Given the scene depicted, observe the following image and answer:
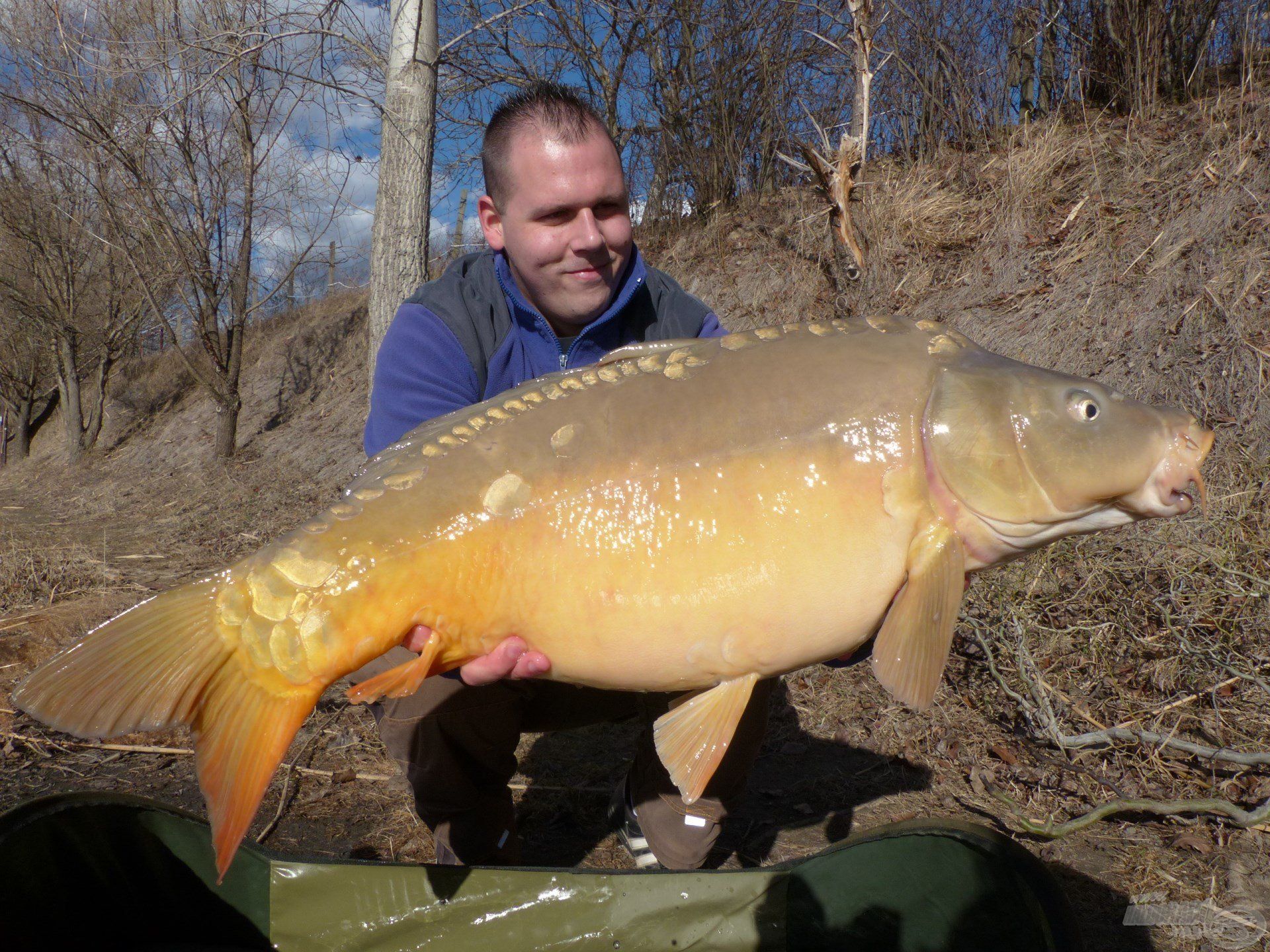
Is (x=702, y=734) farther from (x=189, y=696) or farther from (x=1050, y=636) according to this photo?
(x=1050, y=636)

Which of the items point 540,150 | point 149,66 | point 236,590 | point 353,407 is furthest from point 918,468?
point 353,407

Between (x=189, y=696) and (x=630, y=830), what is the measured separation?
1.23m

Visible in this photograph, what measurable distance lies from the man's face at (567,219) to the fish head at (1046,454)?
92 cm

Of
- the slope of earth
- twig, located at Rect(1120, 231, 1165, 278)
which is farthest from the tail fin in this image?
twig, located at Rect(1120, 231, 1165, 278)

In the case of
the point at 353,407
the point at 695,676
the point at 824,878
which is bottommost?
the point at 353,407

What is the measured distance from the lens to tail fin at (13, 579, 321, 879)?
1135mm

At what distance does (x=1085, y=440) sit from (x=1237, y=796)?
1.46m

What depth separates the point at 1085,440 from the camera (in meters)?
1.20

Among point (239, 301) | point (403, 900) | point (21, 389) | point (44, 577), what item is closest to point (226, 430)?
point (239, 301)

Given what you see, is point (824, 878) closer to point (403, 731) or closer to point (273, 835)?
point (403, 731)

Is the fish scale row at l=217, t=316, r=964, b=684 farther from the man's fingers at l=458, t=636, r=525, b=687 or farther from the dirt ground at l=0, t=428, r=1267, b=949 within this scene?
the dirt ground at l=0, t=428, r=1267, b=949

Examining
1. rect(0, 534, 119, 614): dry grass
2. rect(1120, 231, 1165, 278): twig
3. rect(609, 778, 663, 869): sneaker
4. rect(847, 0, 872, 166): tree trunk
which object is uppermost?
rect(847, 0, 872, 166): tree trunk

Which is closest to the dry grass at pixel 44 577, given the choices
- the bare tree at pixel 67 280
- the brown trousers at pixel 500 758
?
the brown trousers at pixel 500 758

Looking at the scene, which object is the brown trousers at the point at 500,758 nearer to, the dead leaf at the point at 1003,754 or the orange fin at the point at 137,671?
the orange fin at the point at 137,671
